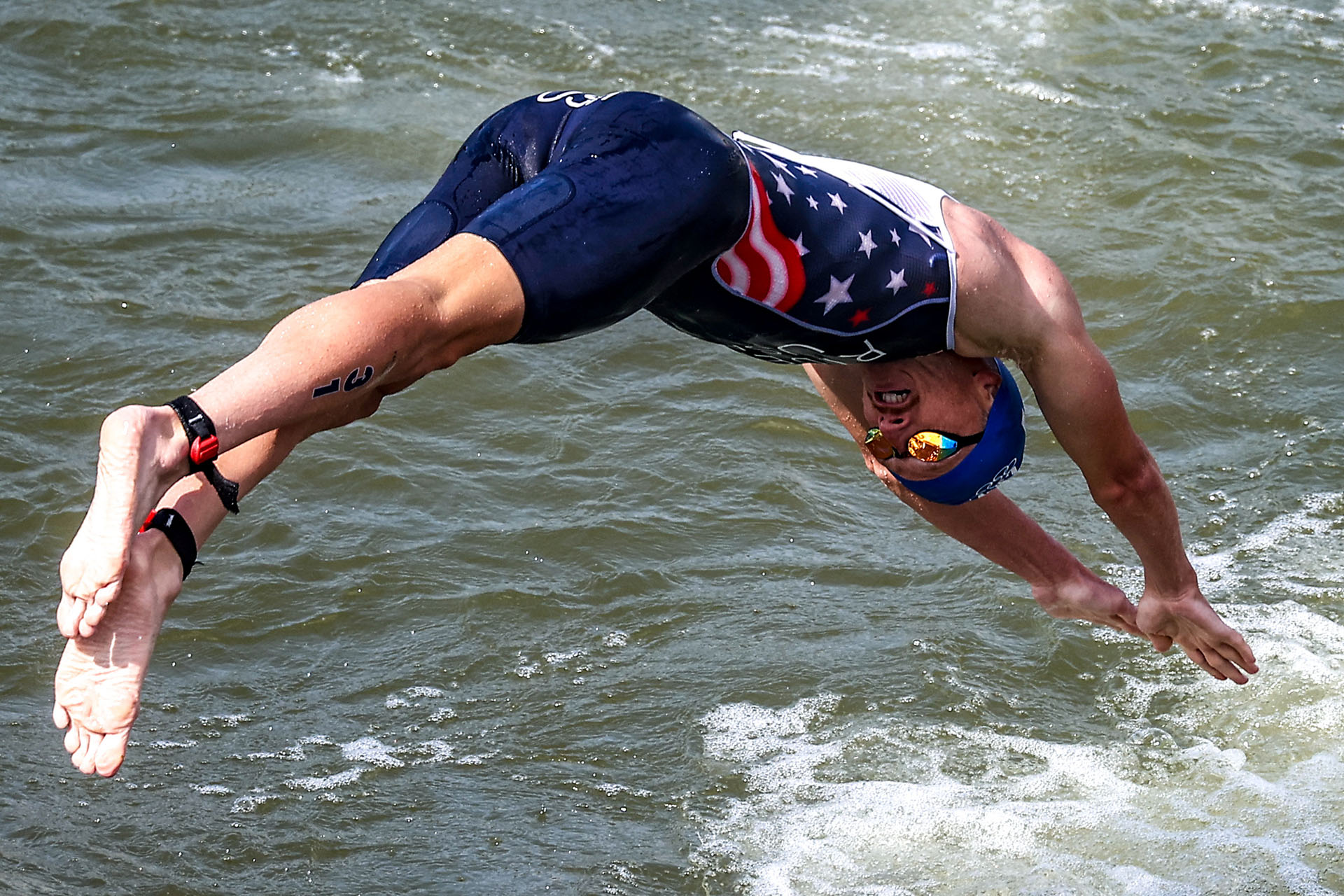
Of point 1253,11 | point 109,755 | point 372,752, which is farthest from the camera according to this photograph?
point 1253,11

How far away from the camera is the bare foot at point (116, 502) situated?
2803 millimetres

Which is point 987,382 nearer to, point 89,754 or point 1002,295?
point 1002,295

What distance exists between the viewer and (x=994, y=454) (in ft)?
14.1

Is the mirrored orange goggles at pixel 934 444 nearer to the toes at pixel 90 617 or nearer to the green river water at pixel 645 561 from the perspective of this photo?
the green river water at pixel 645 561

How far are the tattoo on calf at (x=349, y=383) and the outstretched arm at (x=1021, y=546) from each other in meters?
1.95

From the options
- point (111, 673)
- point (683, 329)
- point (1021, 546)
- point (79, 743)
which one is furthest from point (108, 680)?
point (1021, 546)

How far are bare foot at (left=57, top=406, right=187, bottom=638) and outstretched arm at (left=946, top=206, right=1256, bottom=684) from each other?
1899 mm

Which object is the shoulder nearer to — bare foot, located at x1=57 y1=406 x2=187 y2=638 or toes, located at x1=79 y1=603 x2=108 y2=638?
bare foot, located at x1=57 y1=406 x2=187 y2=638

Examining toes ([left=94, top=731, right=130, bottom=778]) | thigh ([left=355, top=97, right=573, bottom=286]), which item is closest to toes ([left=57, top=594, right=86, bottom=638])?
toes ([left=94, top=731, right=130, bottom=778])

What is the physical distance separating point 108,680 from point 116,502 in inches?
15.6

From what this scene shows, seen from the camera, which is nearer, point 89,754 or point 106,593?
point 106,593

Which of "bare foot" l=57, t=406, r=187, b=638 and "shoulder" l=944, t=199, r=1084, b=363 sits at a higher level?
"shoulder" l=944, t=199, r=1084, b=363

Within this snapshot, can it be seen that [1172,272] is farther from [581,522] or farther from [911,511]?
[581,522]

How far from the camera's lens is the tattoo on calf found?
299cm
